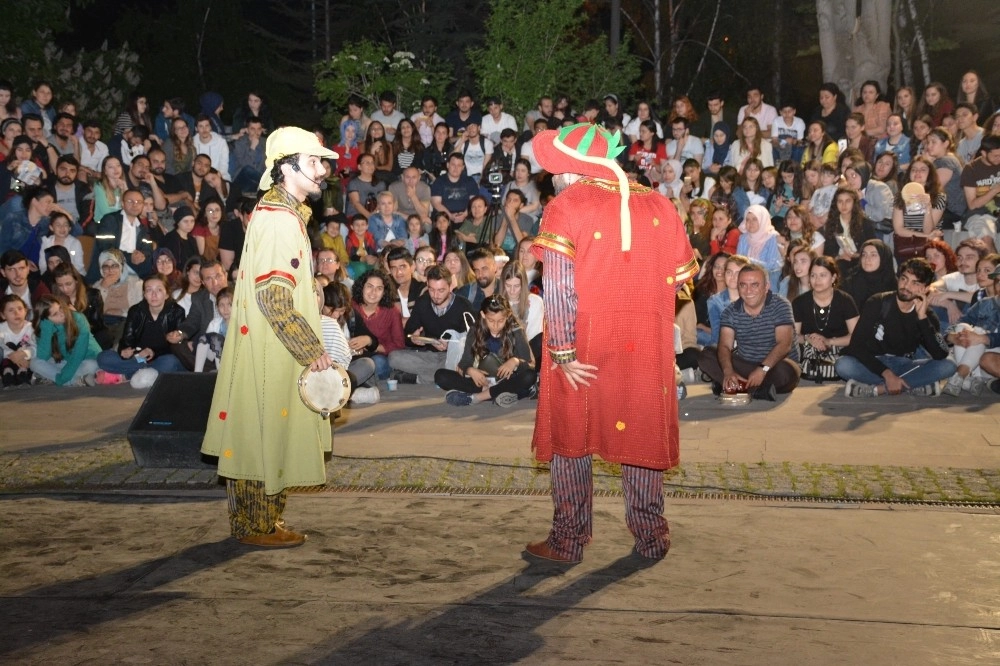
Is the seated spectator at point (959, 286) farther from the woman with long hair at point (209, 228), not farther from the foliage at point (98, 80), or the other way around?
the foliage at point (98, 80)

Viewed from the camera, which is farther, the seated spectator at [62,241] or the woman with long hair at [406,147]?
the woman with long hair at [406,147]

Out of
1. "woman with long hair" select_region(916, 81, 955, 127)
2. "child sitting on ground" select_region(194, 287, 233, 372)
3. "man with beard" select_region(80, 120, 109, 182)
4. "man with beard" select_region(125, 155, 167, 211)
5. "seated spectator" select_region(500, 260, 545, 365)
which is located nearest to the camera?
"seated spectator" select_region(500, 260, 545, 365)

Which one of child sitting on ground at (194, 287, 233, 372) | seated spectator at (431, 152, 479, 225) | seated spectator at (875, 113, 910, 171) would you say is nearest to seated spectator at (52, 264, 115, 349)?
child sitting on ground at (194, 287, 233, 372)

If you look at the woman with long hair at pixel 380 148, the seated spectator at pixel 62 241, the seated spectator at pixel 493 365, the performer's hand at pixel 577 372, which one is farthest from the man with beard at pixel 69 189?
the performer's hand at pixel 577 372

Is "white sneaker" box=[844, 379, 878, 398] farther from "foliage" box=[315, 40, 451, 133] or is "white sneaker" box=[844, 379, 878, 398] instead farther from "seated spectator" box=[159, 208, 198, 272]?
"foliage" box=[315, 40, 451, 133]

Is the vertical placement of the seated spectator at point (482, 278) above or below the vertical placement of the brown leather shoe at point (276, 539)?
above

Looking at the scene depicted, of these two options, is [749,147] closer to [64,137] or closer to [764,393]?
[764,393]

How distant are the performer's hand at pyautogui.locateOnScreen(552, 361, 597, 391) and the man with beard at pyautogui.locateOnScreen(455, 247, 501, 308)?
602 cm

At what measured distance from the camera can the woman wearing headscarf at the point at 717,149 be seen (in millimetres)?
15438

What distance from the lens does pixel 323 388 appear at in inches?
228

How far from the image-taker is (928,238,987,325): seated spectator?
11.4 meters

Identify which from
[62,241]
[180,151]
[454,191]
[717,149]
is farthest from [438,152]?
[62,241]

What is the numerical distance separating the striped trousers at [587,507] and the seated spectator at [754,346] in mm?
4363

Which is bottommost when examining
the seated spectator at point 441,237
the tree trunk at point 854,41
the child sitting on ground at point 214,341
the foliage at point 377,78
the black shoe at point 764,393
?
the black shoe at point 764,393
